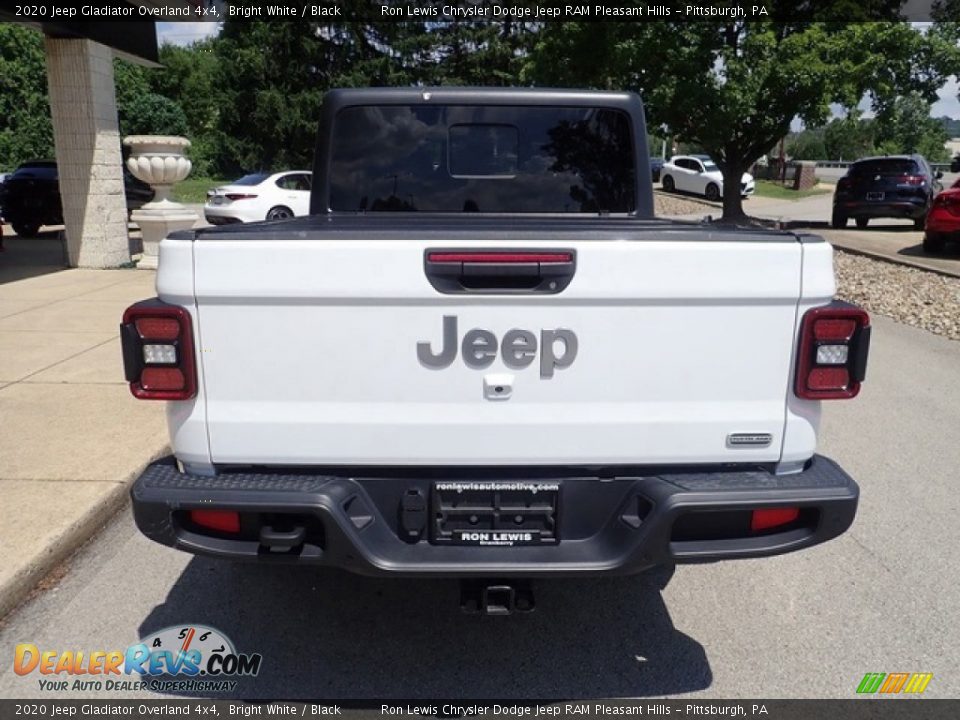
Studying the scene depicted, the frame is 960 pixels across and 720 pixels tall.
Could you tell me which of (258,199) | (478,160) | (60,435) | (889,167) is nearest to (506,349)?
(478,160)

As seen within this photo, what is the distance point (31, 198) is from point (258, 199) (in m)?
5.13

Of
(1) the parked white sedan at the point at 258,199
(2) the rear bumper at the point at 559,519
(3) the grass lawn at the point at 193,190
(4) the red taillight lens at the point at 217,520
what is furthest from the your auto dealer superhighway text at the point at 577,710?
(3) the grass lawn at the point at 193,190

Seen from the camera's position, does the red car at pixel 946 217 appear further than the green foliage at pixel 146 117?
No

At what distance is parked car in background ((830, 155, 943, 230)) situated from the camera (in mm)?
17484

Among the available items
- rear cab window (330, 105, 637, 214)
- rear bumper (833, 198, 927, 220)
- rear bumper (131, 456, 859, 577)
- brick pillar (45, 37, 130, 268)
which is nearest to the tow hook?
rear bumper (131, 456, 859, 577)

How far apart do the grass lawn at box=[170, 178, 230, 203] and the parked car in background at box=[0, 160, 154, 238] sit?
9878 mm

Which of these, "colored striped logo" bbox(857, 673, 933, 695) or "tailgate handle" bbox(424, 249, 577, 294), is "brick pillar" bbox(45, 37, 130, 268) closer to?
"tailgate handle" bbox(424, 249, 577, 294)

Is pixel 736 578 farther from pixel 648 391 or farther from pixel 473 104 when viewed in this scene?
pixel 473 104

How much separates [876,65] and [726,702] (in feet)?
51.6

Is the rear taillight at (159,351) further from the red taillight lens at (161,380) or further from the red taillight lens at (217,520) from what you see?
the red taillight lens at (217,520)

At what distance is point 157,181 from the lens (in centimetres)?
1323

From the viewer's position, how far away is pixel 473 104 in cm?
385

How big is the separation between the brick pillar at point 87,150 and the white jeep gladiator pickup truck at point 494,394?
11.2m

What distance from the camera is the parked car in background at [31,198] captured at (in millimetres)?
17750
